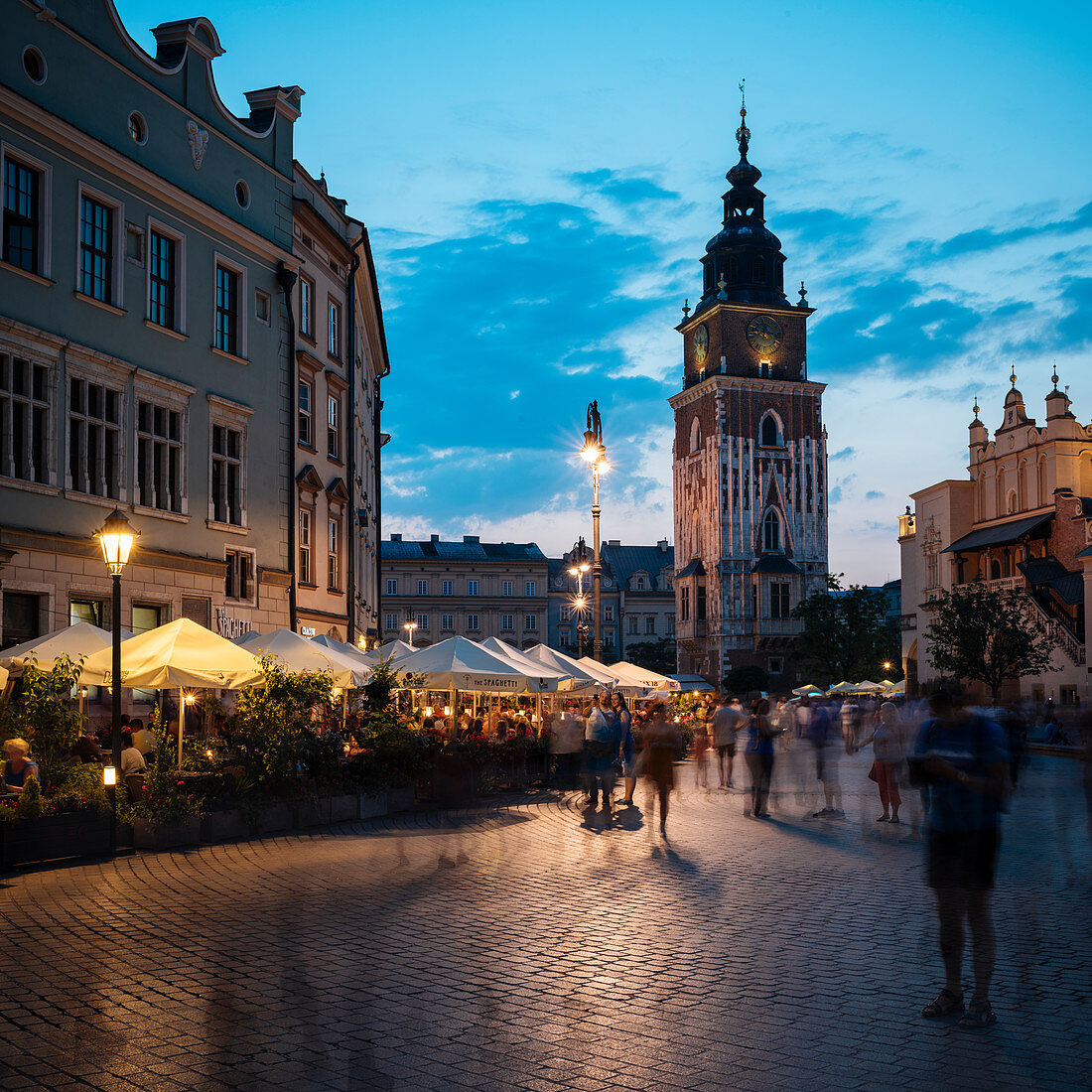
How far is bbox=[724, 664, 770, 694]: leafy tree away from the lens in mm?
97750

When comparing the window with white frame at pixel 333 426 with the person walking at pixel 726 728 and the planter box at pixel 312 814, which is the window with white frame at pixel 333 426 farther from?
the planter box at pixel 312 814

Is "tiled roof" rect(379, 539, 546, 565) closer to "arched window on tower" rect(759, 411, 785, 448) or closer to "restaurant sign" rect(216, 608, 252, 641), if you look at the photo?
"arched window on tower" rect(759, 411, 785, 448)

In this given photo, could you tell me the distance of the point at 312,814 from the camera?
17.8m

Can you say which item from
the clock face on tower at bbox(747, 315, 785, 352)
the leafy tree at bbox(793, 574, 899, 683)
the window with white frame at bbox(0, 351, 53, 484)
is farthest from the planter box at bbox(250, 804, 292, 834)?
the clock face on tower at bbox(747, 315, 785, 352)

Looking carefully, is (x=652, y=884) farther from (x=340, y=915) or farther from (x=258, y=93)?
(x=258, y=93)

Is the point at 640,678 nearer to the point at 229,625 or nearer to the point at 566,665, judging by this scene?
the point at 566,665

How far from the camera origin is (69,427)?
23.0 metres

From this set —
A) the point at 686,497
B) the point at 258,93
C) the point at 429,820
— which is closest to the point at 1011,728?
the point at 429,820

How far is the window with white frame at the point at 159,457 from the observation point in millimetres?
25062

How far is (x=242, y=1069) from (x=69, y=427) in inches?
747

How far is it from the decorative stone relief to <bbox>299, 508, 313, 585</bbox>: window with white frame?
30.6 ft

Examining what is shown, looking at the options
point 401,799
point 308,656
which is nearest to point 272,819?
point 401,799

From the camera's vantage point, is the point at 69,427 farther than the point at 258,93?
No

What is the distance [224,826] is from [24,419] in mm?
9728
